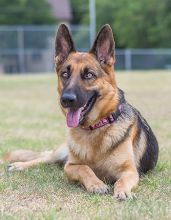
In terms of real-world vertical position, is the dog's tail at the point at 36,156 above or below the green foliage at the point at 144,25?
above

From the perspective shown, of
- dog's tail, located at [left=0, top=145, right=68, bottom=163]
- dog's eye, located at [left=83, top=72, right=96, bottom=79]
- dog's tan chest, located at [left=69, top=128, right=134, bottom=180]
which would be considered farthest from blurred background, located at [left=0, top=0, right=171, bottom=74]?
dog's eye, located at [left=83, top=72, right=96, bottom=79]

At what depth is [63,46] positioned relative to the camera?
5.76 meters

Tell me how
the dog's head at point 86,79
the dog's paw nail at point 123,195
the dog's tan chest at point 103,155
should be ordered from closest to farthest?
the dog's paw nail at point 123,195, the dog's head at point 86,79, the dog's tan chest at point 103,155

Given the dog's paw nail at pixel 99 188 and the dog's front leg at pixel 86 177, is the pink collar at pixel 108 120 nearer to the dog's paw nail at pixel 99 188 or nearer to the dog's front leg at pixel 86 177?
the dog's front leg at pixel 86 177

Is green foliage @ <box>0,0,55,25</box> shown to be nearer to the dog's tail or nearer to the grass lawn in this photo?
the grass lawn

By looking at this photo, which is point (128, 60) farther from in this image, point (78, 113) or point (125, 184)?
point (125, 184)

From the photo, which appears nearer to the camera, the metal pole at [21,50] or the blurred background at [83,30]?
the metal pole at [21,50]

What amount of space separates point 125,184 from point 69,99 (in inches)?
36.0

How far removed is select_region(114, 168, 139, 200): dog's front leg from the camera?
4.83 m

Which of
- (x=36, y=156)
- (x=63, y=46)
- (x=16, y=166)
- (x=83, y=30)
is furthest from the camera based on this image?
(x=83, y=30)

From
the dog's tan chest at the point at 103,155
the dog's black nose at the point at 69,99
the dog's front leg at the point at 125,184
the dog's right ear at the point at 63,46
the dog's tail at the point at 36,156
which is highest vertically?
the dog's right ear at the point at 63,46

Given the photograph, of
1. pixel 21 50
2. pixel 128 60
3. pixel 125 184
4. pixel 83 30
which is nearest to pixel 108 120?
pixel 125 184

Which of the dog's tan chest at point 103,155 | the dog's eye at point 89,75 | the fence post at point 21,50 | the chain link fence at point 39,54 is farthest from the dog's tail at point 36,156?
the fence post at point 21,50

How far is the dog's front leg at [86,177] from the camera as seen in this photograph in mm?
5066
